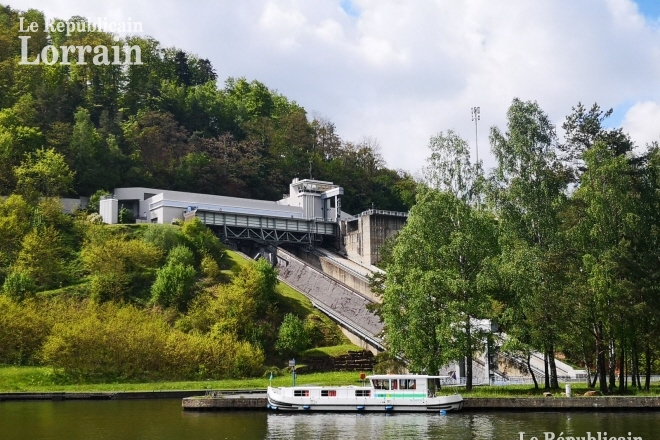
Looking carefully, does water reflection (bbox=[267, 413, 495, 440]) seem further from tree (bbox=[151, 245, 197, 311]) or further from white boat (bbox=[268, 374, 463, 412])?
tree (bbox=[151, 245, 197, 311])

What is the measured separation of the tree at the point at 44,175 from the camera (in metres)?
77.4

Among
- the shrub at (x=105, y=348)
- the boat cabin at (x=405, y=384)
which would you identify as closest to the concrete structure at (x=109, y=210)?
the shrub at (x=105, y=348)

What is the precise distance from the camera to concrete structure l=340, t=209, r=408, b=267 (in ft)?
277

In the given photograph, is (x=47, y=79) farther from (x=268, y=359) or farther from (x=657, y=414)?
(x=657, y=414)

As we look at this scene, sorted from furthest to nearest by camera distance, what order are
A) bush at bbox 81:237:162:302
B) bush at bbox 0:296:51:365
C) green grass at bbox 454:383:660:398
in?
bush at bbox 81:237:162:302, bush at bbox 0:296:51:365, green grass at bbox 454:383:660:398

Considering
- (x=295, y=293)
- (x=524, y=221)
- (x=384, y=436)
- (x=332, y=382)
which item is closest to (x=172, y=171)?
(x=295, y=293)

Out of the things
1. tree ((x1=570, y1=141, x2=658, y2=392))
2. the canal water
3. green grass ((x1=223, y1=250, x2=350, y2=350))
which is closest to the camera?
the canal water

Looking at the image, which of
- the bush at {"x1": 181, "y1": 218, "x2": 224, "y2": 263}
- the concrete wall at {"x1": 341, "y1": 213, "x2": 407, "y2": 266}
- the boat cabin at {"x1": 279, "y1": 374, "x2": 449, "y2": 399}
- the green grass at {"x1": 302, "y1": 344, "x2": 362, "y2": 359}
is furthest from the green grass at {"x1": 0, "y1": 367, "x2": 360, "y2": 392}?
the concrete wall at {"x1": 341, "y1": 213, "x2": 407, "y2": 266}

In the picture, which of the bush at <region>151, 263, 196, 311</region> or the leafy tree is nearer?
the bush at <region>151, 263, 196, 311</region>

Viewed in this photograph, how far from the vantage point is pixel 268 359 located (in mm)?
57000

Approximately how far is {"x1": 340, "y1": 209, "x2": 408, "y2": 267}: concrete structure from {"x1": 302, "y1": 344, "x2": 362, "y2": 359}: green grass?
25.2m

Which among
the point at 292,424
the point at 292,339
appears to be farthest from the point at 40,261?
the point at 292,424

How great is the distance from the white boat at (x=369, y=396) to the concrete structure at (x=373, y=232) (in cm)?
4423

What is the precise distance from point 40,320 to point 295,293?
2260cm
